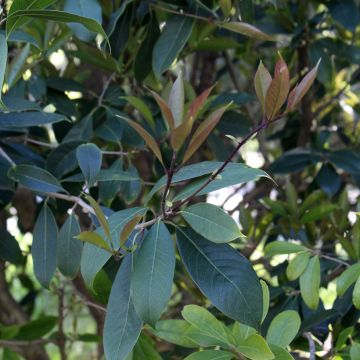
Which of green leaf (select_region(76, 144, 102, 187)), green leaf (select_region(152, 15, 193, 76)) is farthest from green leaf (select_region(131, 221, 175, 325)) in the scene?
green leaf (select_region(152, 15, 193, 76))

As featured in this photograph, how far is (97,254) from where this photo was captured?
0.77 metres

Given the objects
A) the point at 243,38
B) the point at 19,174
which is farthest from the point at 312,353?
the point at 243,38

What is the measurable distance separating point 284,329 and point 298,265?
146 millimetres

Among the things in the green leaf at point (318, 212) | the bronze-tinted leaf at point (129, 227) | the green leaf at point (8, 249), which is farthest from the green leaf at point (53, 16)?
the green leaf at point (318, 212)

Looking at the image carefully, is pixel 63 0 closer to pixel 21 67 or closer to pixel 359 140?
pixel 21 67

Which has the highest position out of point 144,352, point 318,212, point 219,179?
point 219,179

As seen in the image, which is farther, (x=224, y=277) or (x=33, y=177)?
(x=33, y=177)

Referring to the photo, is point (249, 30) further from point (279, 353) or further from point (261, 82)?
point (279, 353)

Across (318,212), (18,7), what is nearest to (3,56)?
(18,7)

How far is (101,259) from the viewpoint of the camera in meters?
0.76

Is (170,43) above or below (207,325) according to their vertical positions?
above

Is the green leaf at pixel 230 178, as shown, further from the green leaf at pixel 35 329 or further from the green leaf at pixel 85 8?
the green leaf at pixel 35 329

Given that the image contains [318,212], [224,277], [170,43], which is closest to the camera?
[224,277]

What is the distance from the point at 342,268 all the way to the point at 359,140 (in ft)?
1.74
